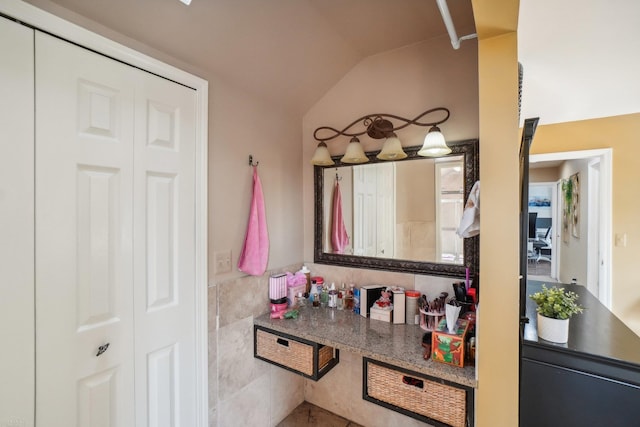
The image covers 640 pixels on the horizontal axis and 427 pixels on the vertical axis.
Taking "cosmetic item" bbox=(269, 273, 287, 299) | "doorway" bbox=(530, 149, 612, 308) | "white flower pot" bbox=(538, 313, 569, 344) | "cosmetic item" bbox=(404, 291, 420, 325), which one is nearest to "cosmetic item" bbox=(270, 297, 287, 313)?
"cosmetic item" bbox=(269, 273, 287, 299)

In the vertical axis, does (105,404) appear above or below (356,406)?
above

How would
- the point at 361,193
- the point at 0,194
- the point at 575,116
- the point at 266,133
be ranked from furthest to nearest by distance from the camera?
the point at 575,116, the point at 361,193, the point at 266,133, the point at 0,194

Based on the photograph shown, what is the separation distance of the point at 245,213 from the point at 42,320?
0.96 m

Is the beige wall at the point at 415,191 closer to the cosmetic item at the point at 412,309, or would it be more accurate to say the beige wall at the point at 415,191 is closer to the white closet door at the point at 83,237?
the cosmetic item at the point at 412,309

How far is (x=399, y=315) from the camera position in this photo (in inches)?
66.3

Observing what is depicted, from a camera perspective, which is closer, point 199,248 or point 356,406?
point 199,248

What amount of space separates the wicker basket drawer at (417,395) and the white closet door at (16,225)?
1327mm

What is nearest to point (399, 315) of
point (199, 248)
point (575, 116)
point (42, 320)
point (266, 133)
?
point (199, 248)

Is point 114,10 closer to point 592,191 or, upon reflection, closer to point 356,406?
point 356,406

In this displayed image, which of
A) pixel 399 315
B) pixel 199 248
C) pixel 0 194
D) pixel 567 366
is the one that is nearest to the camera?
pixel 0 194

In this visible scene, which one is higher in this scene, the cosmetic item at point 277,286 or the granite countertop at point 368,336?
the cosmetic item at point 277,286

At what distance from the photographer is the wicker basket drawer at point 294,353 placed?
156cm

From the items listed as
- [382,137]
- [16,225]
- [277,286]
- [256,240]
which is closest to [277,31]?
[382,137]

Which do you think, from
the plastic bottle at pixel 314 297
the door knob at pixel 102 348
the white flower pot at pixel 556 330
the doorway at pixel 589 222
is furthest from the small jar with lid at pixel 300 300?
the doorway at pixel 589 222
